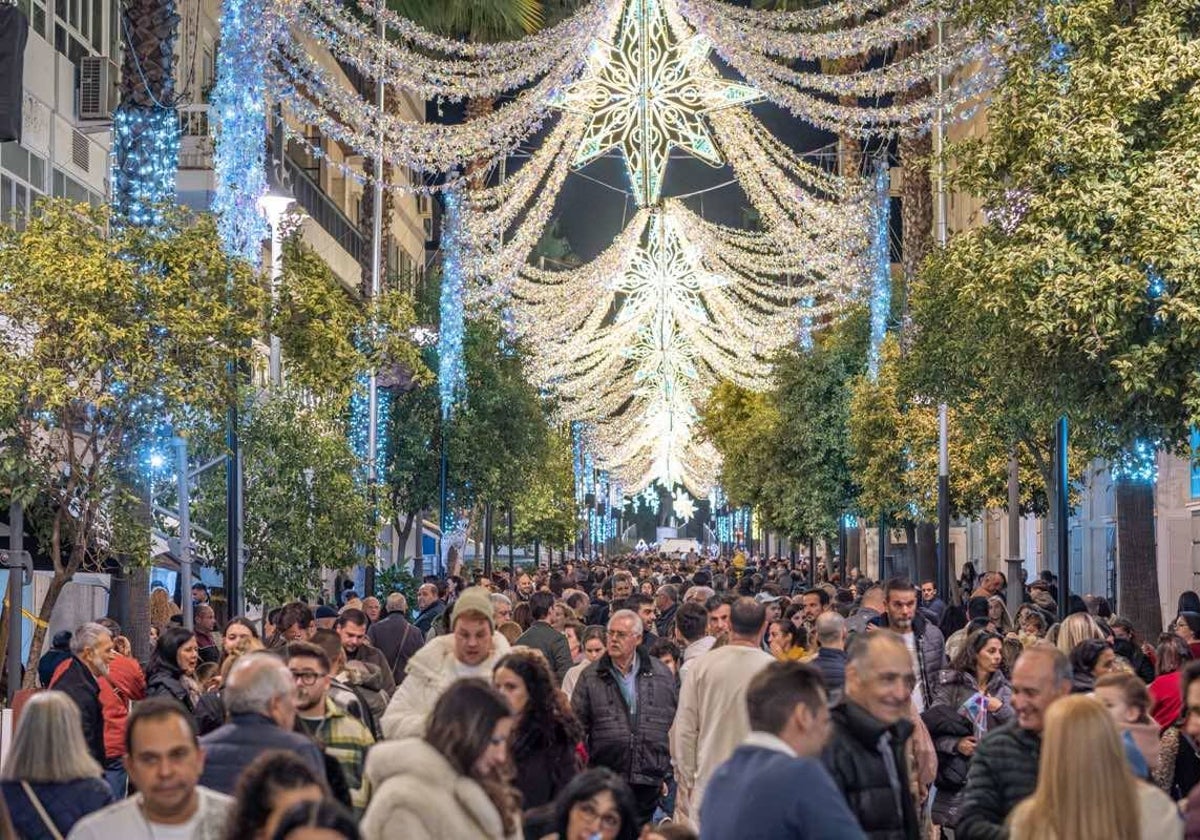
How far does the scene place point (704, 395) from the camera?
279ft

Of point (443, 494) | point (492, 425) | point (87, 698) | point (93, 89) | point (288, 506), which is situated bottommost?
point (87, 698)

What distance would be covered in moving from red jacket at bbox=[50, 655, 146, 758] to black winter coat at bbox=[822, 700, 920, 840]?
635cm

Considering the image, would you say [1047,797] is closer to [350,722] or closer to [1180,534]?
[350,722]

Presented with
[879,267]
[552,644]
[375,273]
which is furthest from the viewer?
[879,267]

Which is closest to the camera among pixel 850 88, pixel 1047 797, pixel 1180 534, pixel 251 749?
pixel 1047 797

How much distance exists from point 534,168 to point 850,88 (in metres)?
8.28

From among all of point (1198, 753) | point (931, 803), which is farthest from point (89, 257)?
point (1198, 753)

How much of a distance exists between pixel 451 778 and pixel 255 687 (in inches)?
67.1

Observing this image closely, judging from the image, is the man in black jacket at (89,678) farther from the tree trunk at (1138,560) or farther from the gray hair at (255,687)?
the tree trunk at (1138,560)

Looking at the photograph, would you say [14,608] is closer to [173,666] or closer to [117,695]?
[117,695]

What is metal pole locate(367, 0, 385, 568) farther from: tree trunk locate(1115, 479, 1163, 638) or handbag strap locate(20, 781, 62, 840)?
handbag strap locate(20, 781, 62, 840)

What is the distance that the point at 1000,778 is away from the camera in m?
8.12

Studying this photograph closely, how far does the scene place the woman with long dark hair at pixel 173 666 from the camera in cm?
1369

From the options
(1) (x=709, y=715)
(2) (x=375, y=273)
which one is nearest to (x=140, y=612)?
(1) (x=709, y=715)
